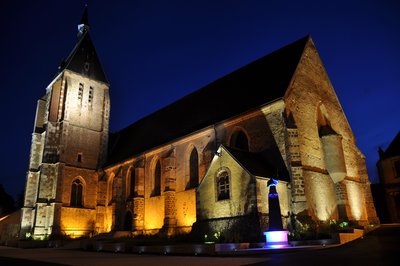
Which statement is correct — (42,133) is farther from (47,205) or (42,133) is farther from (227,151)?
(227,151)

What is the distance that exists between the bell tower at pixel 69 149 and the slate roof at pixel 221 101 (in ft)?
9.83

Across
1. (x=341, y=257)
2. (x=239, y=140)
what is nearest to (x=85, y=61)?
(x=239, y=140)

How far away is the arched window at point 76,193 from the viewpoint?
102ft

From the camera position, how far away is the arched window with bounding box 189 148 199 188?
23938mm

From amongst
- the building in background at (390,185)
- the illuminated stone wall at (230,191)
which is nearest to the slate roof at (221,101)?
the illuminated stone wall at (230,191)

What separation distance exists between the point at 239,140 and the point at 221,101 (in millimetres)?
4910

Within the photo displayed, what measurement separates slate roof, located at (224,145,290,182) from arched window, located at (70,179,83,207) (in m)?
19.5

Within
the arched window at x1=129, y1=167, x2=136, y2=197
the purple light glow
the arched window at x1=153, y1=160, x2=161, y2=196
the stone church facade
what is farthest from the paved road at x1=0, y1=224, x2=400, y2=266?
the arched window at x1=129, y1=167, x2=136, y2=197

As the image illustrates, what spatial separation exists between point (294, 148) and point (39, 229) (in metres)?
23.4

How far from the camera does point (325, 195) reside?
20.2 meters

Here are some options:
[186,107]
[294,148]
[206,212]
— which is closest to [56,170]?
[186,107]

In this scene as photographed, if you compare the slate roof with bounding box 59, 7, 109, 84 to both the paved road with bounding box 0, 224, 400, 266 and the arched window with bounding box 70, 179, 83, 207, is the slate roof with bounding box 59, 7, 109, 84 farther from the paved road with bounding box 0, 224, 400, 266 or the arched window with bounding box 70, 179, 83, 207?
the paved road with bounding box 0, 224, 400, 266

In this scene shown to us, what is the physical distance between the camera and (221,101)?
25672 mm

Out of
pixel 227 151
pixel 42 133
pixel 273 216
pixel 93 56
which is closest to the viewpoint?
pixel 273 216
